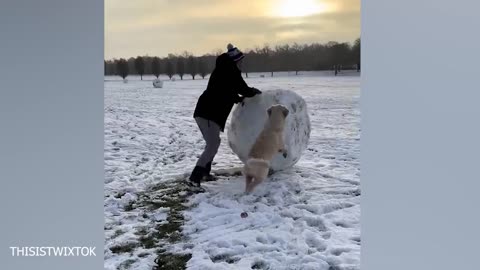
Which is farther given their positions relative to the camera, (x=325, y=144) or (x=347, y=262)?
(x=325, y=144)

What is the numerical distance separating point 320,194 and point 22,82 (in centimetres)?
126

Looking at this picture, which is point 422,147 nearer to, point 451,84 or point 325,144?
point 451,84

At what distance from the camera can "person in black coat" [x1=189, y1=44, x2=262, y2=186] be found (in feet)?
7.31

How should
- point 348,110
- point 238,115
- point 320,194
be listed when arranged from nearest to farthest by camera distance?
point 320,194, point 238,115, point 348,110

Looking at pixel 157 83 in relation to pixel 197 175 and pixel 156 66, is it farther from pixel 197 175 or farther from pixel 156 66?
pixel 197 175

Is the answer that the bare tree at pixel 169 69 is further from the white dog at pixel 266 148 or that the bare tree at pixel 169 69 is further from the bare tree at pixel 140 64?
the white dog at pixel 266 148

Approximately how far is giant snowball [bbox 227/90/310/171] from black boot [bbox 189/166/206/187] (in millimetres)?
183

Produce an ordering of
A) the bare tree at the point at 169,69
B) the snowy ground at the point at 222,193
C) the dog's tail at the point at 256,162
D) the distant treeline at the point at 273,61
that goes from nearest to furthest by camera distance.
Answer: the snowy ground at the point at 222,193 → the dog's tail at the point at 256,162 → the distant treeline at the point at 273,61 → the bare tree at the point at 169,69

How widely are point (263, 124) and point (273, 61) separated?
0.28m

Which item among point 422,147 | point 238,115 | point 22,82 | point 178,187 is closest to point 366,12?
point 422,147

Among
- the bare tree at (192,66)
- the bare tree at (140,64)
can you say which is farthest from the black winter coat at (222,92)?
the bare tree at (140,64)

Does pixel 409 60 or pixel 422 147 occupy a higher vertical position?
pixel 409 60

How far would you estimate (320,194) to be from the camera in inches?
84.8

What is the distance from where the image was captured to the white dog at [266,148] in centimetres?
212
